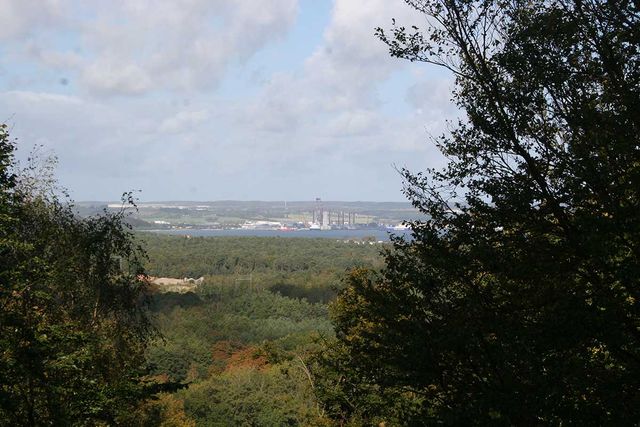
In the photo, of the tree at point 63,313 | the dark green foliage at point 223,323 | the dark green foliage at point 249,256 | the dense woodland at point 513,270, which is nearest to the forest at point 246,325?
the dark green foliage at point 223,323

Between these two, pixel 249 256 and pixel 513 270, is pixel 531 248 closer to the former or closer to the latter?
pixel 513 270

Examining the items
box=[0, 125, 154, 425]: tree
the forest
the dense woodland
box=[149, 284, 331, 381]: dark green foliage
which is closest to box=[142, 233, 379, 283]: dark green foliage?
the forest

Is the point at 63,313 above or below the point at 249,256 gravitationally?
above

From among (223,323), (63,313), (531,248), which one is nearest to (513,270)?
(531,248)

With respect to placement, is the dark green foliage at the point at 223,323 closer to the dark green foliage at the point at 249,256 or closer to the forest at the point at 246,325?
the forest at the point at 246,325

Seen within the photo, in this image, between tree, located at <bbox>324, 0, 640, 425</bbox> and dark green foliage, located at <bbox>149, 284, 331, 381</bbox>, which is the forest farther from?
tree, located at <bbox>324, 0, 640, 425</bbox>

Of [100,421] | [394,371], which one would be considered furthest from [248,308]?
[394,371]
